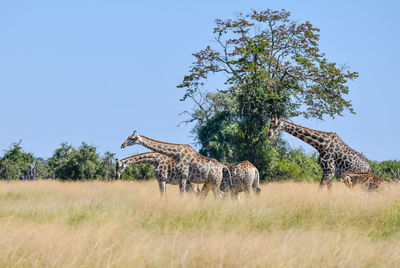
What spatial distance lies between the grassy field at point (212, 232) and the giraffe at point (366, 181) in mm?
509

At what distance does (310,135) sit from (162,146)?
5.55 m

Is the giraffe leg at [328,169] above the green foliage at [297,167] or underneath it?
underneath

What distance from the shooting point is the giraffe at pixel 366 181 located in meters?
17.5

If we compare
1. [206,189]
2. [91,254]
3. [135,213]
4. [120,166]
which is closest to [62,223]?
[135,213]

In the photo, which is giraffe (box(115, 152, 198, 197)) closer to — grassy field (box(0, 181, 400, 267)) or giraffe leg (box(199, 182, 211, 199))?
giraffe leg (box(199, 182, 211, 199))

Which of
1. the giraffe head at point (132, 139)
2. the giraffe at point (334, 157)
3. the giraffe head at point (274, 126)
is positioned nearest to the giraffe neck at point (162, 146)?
the giraffe head at point (132, 139)

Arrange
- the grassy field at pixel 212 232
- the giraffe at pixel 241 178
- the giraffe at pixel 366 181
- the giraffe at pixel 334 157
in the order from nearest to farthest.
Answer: the grassy field at pixel 212 232, the giraffe at pixel 366 181, the giraffe at pixel 241 178, the giraffe at pixel 334 157

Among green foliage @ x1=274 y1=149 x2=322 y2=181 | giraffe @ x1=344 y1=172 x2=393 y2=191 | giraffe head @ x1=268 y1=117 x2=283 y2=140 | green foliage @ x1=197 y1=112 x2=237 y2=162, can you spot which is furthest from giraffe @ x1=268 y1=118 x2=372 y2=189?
green foliage @ x1=197 y1=112 x2=237 y2=162

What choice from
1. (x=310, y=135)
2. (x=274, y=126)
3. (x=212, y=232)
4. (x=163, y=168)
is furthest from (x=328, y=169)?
(x=212, y=232)

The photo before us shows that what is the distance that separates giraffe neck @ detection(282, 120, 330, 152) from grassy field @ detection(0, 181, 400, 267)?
10.5ft

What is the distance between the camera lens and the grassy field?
347 inches

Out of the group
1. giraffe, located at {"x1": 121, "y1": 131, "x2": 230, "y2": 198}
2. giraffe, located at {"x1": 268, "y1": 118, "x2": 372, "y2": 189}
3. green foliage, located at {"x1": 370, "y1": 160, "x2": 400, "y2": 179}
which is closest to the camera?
giraffe, located at {"x1": 121, "y1": 131, "x2": 230, "y2": 198}

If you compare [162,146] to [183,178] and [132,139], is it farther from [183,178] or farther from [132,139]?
[183,178]

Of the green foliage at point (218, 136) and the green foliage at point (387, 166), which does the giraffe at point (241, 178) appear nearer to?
the green foliage at point (387, 166)
